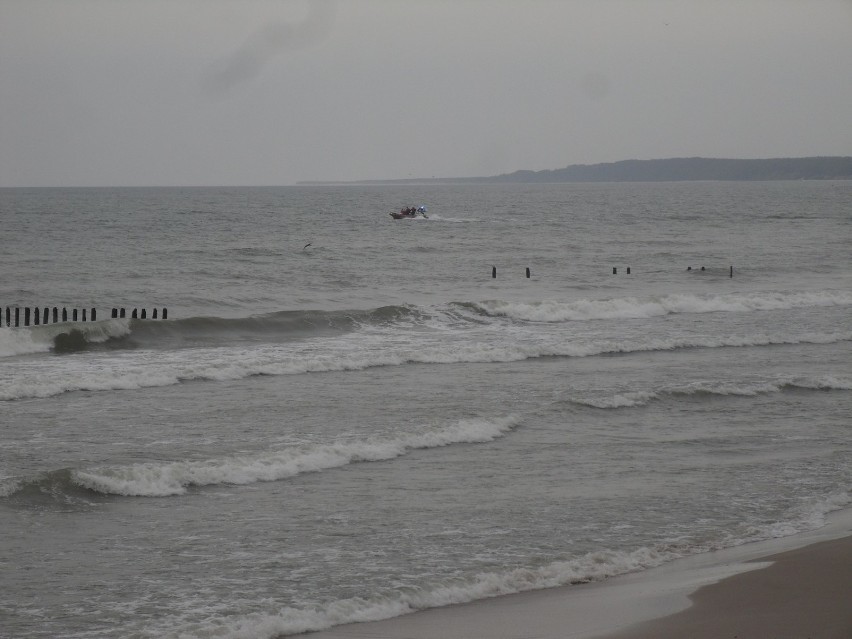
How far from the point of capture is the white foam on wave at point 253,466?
13.0 meters

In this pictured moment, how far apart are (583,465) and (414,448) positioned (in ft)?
8.65

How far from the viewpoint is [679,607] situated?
9.02 m

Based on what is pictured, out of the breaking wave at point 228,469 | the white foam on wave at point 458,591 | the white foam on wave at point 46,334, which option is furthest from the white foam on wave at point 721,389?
the white foam on wave at point 46,334

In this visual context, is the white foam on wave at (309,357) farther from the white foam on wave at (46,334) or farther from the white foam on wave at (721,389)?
the white foam on wave at (721,389)

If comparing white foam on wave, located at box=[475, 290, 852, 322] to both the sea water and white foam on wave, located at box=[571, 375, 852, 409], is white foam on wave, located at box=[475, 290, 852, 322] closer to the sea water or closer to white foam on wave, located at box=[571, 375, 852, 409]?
the sea water

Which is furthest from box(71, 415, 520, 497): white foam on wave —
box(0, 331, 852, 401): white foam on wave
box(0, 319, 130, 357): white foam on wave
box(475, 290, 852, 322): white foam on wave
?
box(475, 290, 852, 322): white foam on wave

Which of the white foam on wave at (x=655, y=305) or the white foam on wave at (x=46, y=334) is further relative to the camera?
the white foam on wave at (x=655, y=305)

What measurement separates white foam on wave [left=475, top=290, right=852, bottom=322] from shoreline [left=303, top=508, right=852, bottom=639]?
77.8 ft

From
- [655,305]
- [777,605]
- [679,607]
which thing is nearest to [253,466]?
[679,607]

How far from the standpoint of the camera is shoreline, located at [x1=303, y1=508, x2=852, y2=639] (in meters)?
8.46

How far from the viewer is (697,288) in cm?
4306

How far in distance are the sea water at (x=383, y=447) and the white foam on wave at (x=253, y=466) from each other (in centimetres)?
4

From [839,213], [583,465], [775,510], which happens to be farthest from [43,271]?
[839,213]

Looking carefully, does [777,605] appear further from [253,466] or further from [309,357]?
[309,357]
